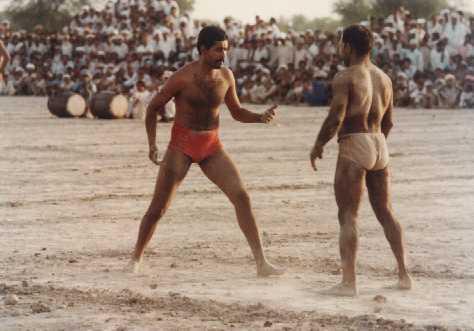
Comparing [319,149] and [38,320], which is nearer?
[38,320]

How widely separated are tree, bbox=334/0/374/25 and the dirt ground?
126 feet

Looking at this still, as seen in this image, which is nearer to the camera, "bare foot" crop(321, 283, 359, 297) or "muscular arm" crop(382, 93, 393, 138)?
"bare foot" crop(321, 283, 359, 297)

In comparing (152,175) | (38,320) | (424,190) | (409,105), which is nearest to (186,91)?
(38,320)

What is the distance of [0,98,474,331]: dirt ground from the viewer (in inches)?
236

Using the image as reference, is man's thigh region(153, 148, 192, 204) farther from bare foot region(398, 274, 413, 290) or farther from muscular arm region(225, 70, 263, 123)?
bare foot region(398, 274, 413, 290)

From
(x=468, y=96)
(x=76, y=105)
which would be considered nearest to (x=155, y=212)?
(x=76, y=105)

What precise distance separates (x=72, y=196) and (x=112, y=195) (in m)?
0.42

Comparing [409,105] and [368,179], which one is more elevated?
[368,179]

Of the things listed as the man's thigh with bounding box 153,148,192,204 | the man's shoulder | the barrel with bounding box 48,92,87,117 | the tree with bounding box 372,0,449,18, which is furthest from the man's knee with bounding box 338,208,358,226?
the tree with bounding box 372,0,449,18

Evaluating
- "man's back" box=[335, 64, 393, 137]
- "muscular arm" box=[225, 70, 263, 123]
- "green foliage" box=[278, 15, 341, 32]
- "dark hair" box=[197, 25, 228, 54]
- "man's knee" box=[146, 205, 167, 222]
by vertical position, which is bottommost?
"green foliage" box=[278, 15, 341, 32]

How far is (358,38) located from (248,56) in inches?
998

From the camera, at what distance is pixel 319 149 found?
253 inches

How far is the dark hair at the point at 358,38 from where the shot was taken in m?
6.41

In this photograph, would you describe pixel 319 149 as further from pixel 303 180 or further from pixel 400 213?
pixel 303 180
